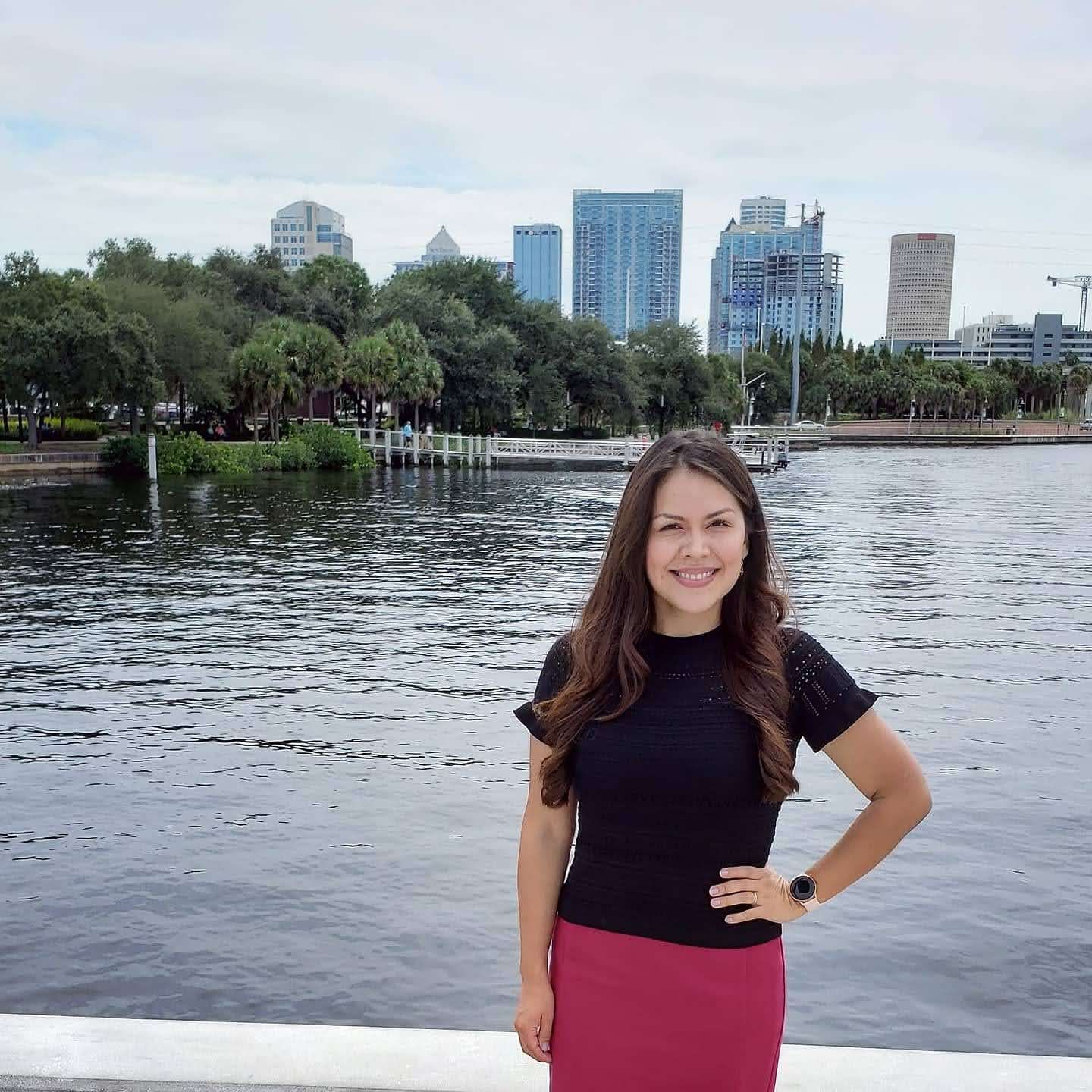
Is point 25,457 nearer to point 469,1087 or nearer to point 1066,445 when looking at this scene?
point 469,1087

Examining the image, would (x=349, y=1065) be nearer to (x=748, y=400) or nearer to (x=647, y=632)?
(x=647, y=632)

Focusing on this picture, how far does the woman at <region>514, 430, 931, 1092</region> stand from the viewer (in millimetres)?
2297

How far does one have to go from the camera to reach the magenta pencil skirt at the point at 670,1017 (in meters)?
2.28

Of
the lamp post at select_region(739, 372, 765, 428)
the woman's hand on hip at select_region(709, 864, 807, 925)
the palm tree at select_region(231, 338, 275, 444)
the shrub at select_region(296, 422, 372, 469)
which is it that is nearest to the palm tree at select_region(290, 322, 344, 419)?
the palm tree at select_region(231, 338, 275, 444)

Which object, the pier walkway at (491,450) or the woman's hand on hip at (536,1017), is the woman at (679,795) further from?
the pier walkway at (491,450)

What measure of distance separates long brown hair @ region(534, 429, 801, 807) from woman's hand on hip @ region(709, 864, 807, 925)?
0.49ft

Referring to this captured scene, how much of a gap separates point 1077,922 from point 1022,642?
8.68 metres

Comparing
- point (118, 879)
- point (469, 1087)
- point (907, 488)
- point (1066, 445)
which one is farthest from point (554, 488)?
point (1066, 445)

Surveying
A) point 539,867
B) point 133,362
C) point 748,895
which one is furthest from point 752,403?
point 748,895

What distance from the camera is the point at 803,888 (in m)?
2.45

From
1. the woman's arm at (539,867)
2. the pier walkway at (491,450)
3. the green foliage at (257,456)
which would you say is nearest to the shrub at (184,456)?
the green foliage at (257,456)

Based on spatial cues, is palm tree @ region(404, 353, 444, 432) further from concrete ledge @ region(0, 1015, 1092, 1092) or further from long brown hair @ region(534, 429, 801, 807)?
long brown hair @ region(534, 429, 801, 807)

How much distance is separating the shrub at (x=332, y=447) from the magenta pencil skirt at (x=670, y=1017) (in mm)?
51198

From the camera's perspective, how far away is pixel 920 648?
14.6 meters
